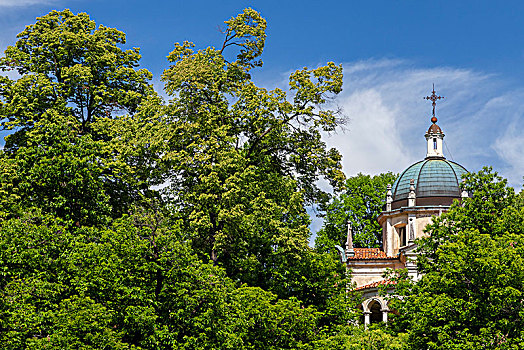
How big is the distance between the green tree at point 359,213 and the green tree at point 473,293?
2812cm

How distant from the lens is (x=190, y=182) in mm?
30781

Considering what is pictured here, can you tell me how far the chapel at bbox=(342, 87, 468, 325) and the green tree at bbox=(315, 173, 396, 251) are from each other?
24.0 feet

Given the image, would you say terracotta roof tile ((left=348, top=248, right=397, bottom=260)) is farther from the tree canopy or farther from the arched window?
the tree canopy

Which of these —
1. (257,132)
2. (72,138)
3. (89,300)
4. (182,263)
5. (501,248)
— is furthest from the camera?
(257,132)

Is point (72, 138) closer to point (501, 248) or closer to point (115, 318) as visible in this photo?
point (115, 318)

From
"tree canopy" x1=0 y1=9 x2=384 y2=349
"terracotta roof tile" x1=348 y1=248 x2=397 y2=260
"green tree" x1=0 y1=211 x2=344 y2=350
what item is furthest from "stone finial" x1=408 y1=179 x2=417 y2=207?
"green tree" x1=0 y1=211 x2=344 y2=350

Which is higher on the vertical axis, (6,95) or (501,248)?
(6,95)

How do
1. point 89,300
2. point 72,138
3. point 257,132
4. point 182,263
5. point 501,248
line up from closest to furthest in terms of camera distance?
1. point 89,300
2. point 182,263
3. point 501,248
4. point 72,138
5. point 257,132

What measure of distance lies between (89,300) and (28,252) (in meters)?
3.27

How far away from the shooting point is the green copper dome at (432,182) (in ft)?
158

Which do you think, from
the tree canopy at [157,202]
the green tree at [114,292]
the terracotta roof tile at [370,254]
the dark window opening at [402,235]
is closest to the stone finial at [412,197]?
the dark window opening at [402,235]

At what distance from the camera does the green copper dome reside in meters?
48.1

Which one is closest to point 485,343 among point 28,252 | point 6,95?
point 28,252

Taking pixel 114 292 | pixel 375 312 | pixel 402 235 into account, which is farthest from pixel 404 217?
pixel 114 292
